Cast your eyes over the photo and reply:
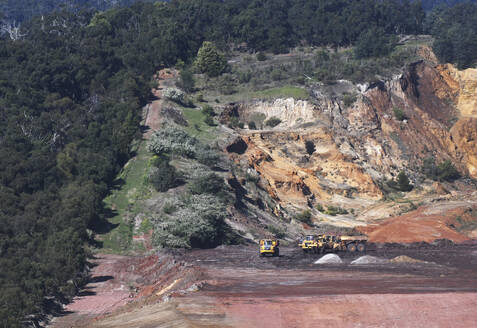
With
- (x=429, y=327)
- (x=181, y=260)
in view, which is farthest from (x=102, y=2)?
(x=429, y=327)

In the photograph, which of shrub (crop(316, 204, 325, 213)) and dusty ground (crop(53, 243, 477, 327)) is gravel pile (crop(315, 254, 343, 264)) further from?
shrub (crop(316, 204, 325, 213))

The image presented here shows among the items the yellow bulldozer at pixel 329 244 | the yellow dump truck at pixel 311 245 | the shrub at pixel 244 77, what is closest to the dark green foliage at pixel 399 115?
the shrub at pixel 244 77

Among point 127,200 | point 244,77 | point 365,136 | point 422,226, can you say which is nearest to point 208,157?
point 127,200

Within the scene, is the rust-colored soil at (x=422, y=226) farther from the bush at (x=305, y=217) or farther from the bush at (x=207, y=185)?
the bush at (x=207, y=185)

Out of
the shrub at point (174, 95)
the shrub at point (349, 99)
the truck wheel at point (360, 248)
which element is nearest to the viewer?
the truck wheel at point (360, 248)

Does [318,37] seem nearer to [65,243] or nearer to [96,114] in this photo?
[96,114]

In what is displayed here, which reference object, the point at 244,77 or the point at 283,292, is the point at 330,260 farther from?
the point at 244,77
